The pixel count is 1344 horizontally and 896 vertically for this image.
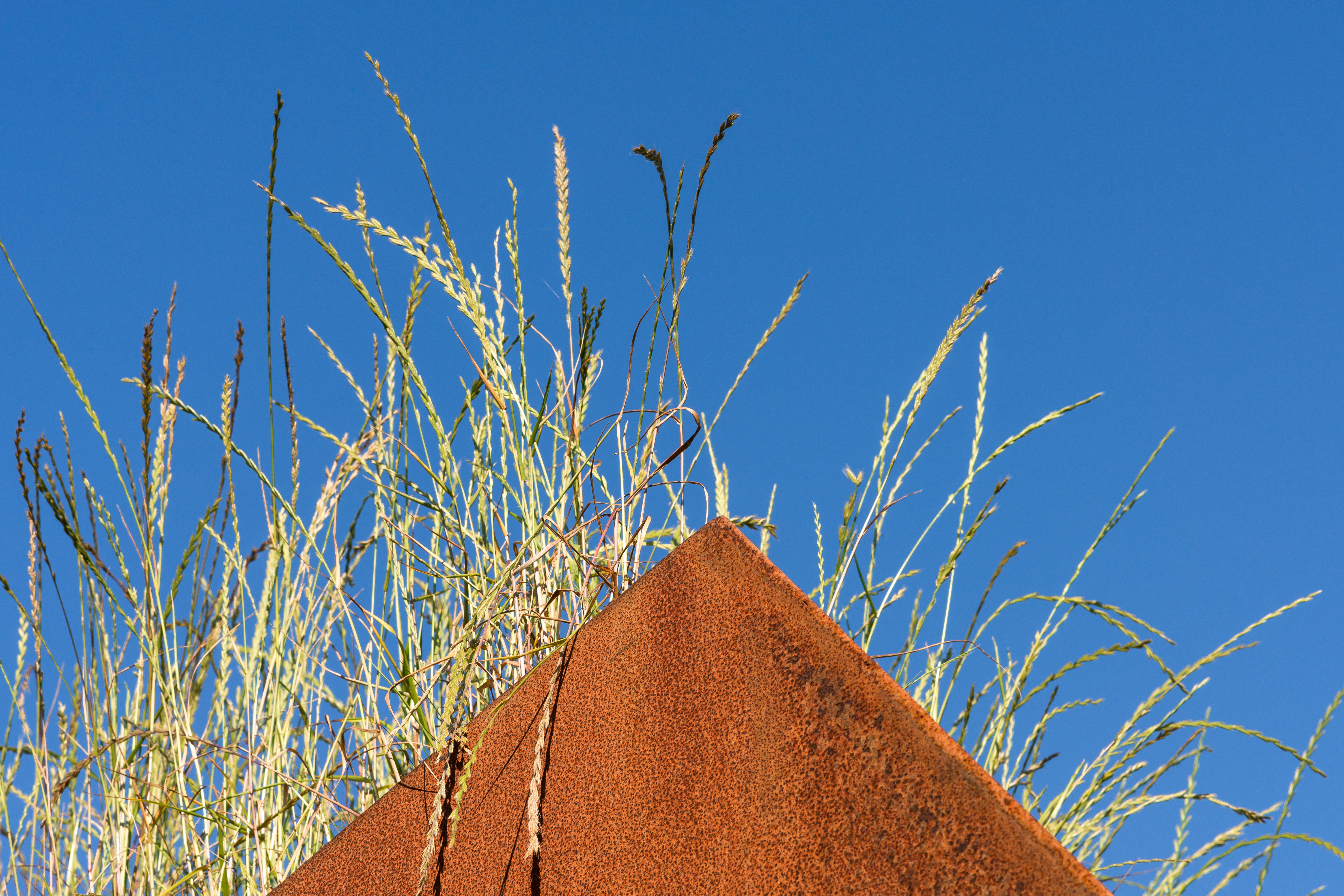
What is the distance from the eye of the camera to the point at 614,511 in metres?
0.92

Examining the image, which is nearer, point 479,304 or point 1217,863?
point 479,304

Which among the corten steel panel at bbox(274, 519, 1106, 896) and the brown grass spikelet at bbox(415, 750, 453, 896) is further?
the brown grass spikelet at bbox(415, 750, 453, 896)

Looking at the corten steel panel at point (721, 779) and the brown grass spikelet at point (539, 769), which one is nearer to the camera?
the corten steel panel at point (721, 779)

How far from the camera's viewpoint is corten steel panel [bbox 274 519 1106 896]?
1.76 ft

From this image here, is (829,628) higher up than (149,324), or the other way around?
(149,324)

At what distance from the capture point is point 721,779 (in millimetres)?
642

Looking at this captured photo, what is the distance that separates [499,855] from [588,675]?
0.17 metres

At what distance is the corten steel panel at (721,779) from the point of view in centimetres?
54

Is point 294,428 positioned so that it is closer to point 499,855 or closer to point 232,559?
point 232,559

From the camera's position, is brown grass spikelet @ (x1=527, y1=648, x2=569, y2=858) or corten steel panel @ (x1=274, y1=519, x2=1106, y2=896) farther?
brown grass spikelet @ (x1=527, y1=648, x2=569, y2=858)

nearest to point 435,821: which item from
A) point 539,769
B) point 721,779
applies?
point 539,769

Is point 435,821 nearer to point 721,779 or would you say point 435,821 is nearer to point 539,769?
point 539,769

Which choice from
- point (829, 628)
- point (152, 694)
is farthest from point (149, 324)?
point (829, 628)

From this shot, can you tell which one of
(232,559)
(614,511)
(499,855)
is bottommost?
(499,855)
